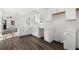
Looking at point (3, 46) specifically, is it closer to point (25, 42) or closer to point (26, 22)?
point (25, 42)

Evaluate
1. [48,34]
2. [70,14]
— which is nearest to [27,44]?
[48,34]

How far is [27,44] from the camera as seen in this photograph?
193 centimetres

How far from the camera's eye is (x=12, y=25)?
75.5 inches

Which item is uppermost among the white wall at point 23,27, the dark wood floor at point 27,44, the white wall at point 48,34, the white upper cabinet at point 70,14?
the white upper cabinet at point 70,14

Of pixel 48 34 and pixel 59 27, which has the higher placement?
pixel 59 27

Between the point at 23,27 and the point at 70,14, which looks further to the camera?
the point at 23,27

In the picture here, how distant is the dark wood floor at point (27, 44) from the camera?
1.89m

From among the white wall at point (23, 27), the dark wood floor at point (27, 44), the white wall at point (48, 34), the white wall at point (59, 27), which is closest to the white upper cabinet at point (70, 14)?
the white wall at point (59, 27)

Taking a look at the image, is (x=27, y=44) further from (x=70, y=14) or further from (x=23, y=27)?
(x=70, y=14)

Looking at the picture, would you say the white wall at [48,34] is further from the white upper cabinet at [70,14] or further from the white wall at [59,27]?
the white upper cabinet at [70,14]
